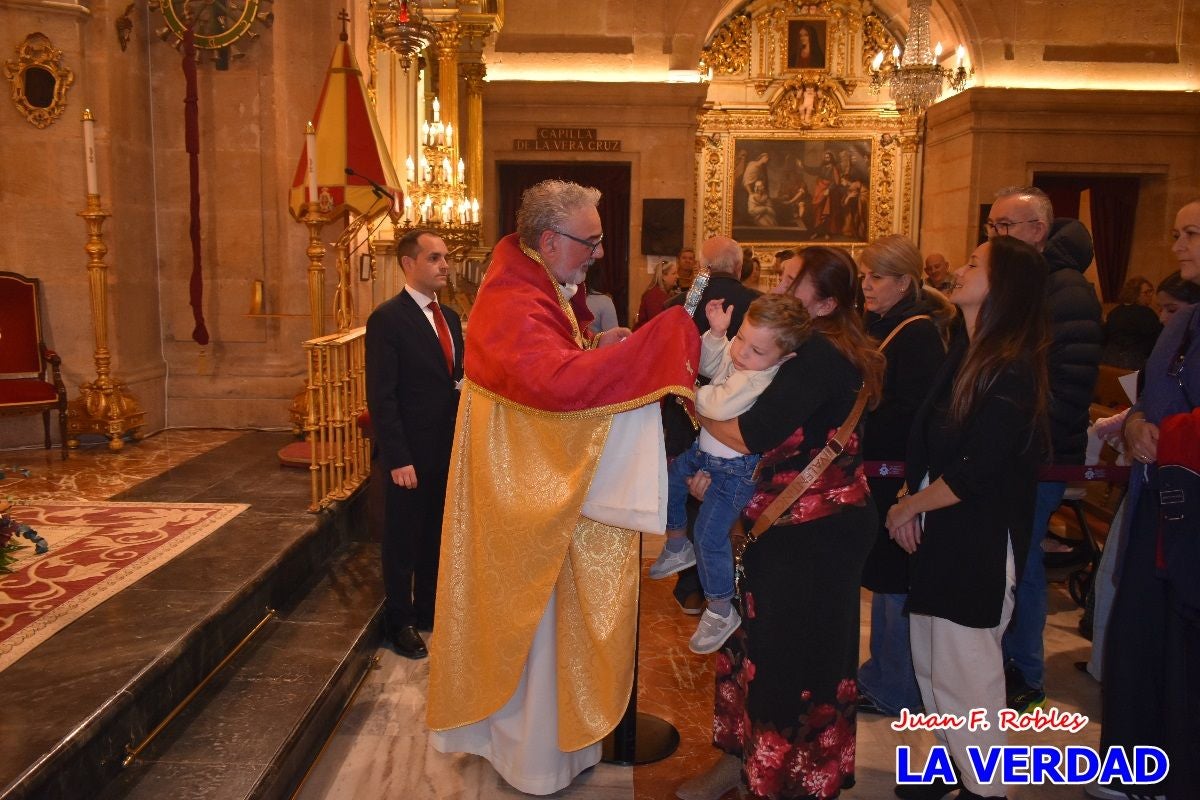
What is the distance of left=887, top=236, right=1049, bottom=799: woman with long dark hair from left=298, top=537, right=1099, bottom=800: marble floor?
583mm

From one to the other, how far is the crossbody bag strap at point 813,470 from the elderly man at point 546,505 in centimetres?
33

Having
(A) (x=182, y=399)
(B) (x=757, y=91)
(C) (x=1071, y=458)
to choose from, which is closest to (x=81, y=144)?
(A) (x=182, y=399)

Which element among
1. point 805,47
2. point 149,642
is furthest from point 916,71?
point 149,642

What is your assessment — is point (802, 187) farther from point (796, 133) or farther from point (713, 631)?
point (713, 631)

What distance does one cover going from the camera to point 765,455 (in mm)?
2633

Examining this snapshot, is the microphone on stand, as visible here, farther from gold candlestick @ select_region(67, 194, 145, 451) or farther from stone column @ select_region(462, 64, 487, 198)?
stone column @ select_region(462, 64, 487, 198)

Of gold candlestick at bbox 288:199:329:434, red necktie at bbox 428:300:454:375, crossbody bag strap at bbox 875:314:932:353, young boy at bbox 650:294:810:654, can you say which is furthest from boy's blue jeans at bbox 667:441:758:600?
gold candlestick at bbox 288:199:329:434

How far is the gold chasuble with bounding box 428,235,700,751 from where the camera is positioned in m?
2.75

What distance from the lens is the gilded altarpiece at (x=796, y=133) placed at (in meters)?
13.3

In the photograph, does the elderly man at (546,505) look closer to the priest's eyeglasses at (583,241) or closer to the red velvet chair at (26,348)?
the priest's eyeglasses at (583,241)

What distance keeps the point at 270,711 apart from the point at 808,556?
2010mm

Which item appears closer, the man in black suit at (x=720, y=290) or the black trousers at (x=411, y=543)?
the man in black suit at (x=720, y=290)

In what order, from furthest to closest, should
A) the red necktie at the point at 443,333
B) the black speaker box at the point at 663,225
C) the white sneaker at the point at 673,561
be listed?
the black speaker box at the point at 663,225 < the red necktie at the point at 443,333 < the white sneaker at the point at 673,561

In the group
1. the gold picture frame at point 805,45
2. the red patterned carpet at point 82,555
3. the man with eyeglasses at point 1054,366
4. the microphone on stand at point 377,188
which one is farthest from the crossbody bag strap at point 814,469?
the gold picture frame at point 805,45
